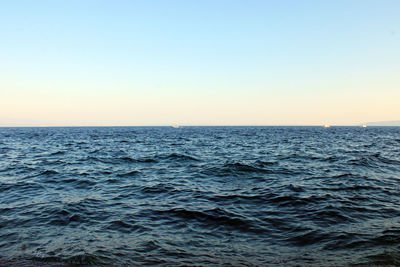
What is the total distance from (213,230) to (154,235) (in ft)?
6.12

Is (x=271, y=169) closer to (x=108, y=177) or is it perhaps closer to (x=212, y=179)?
(x=212, y=179)

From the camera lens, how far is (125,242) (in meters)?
7.86

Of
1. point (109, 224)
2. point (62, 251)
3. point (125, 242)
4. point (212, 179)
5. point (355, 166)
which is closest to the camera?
point (62, 251)

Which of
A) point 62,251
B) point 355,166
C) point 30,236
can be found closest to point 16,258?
point 62,251

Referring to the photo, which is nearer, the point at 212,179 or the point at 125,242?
the point at 125,242

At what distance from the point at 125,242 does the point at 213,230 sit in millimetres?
2730

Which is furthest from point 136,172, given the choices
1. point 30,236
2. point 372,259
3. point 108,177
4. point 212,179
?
point 372,259

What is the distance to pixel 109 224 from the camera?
9367 mm

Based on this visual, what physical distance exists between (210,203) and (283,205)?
3023mm

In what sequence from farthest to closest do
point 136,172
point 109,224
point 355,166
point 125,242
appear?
point 355,166 < point 136,172 < point 109,224 < point 125,242

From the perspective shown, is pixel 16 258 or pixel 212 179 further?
pixel 212 179

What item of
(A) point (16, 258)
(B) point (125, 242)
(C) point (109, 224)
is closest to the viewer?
(A) point (16, 258)

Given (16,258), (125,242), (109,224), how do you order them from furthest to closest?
(109,224) → (125,242) → (16,258)

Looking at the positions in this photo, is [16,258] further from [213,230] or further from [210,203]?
[210,203]
